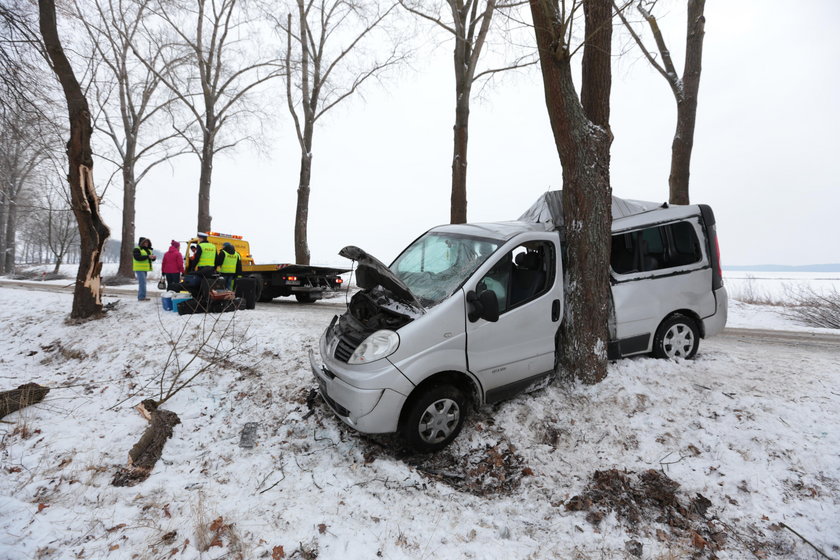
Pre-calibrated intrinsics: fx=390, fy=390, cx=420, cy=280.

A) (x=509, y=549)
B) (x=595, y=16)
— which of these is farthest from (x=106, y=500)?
(x=595, y=16)

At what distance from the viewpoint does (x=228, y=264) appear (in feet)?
29.1

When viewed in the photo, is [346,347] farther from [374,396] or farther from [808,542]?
[808,542]

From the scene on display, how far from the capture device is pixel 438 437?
11.8 feet

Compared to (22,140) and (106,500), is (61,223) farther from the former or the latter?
(106,500)

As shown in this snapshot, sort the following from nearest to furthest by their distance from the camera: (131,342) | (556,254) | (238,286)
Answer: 1. (556,254)
2. (131,342)
3. (238,286)

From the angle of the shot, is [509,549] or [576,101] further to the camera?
[576,101]

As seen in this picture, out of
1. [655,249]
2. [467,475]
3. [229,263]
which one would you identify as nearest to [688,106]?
[655,249]

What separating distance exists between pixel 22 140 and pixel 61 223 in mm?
28416

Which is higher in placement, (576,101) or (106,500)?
(576,101)

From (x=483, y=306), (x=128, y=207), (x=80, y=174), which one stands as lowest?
(x=483, y=306)

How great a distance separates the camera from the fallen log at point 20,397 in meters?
4.57

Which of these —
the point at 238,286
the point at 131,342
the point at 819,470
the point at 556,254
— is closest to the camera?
the point at 819,470

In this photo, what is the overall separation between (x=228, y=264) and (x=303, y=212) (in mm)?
6807

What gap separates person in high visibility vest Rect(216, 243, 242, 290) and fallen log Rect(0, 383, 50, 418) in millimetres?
4009
